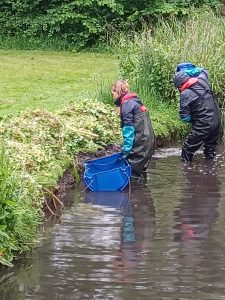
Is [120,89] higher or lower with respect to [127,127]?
higher

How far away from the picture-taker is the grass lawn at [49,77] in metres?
16.2

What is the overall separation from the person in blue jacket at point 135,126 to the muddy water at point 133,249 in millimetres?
360

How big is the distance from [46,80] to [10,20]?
7.53 m

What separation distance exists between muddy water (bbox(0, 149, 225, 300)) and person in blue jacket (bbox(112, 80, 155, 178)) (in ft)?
1.18

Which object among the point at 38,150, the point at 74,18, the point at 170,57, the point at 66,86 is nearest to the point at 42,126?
the point at 38,150

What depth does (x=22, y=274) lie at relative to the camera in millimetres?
7188

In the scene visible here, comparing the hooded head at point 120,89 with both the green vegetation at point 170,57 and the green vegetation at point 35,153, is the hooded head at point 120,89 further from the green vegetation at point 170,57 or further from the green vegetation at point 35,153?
the green vegetation at point 170,57

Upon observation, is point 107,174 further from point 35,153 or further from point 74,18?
point 74,18

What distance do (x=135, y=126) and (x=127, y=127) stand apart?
0.70 ft

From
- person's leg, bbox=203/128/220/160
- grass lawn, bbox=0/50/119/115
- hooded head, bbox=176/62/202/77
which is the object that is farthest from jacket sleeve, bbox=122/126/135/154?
grass lawn, bbox=0/50/119/115

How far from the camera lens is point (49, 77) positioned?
20406 millimetres

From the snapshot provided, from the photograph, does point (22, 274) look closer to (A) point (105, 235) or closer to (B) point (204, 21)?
(A) point (105, 235)

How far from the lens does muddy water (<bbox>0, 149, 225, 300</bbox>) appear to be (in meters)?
6.77

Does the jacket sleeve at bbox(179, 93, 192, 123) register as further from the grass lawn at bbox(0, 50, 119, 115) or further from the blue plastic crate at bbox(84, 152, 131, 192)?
the grass lawn at bbox(0, 50, 119, 115)
